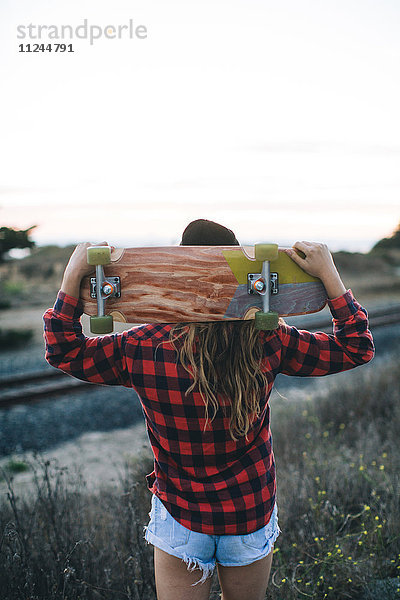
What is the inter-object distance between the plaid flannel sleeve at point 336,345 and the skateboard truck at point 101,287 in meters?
0.59

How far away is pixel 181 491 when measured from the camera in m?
1.66

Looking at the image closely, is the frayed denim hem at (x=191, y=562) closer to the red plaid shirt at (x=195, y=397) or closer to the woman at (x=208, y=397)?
the woman at (x=208, y=397)

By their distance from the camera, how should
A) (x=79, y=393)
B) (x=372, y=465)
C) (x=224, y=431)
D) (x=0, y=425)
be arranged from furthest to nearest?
Answer: (x=79, y=393), (x=0, y=425), (x=372, y=465), (x=224, y=431)

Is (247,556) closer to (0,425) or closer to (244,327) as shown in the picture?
(244,327)

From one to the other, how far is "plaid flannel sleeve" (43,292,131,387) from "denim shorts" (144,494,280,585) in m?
0.52

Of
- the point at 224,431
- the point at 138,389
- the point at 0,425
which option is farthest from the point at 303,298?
the point at 0,425

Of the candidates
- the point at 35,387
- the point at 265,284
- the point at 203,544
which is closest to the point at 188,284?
the point at 265,284

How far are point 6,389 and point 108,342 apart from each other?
5707 millimetres

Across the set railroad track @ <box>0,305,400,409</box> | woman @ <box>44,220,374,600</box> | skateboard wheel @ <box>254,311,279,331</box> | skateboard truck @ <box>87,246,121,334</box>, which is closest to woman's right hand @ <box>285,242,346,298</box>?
woman @ <box>44,220,374,600</box>

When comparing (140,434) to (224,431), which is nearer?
(224,431)

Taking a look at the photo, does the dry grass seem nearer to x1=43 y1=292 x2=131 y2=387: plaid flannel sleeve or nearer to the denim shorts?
the denim shorts

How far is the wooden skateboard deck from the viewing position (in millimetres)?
1586

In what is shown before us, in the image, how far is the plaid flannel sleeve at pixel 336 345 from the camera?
66.2 inches

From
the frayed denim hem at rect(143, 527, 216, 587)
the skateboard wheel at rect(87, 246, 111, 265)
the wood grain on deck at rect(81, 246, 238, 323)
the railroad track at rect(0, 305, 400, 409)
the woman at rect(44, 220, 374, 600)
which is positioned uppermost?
the skateboard wheel at rect(87, 246, 111, 265)
